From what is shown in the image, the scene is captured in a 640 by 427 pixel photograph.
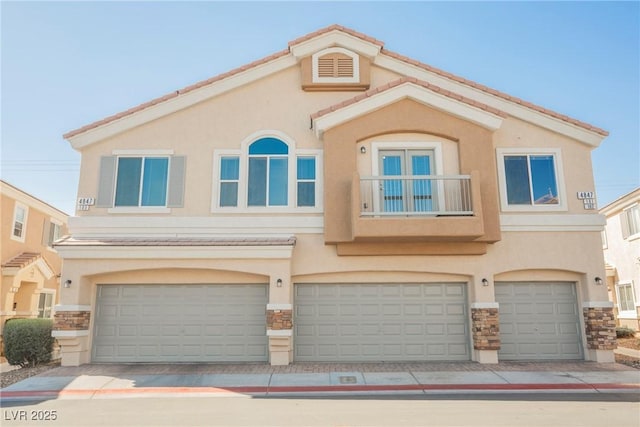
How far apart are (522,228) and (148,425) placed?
10477 mm

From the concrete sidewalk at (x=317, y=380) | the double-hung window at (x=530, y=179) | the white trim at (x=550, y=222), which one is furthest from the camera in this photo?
the double-hung window at (x=530, y=179)

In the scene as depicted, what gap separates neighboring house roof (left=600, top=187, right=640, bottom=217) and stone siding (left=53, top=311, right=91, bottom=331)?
2108cm

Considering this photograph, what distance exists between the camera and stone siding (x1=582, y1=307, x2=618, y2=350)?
12.1 meters

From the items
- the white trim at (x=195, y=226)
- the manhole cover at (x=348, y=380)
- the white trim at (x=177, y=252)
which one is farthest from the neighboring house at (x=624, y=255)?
the white trim at (x=177, y=252)

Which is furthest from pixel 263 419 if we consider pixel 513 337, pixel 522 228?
pixel 522 228

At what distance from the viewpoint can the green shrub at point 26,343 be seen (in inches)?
494

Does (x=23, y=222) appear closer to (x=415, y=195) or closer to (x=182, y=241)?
(x=182, y=241)

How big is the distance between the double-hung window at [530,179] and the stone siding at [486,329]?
302 centimetres

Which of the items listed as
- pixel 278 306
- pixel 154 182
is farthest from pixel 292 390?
pixel 154 182

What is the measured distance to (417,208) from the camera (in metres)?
12.5

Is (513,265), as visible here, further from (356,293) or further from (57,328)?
(57,328)

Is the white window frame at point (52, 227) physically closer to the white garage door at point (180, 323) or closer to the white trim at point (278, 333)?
the white garage door at point (180, 323)

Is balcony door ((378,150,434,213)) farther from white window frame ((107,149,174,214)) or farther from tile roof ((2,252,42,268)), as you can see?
tile roof ((2,252,42,268))

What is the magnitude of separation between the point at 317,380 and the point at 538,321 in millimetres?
6679
